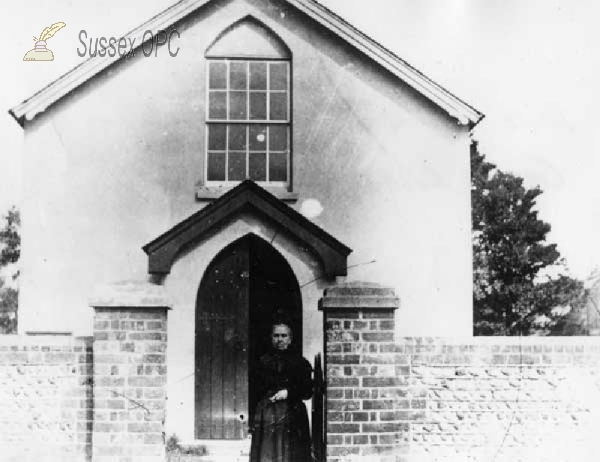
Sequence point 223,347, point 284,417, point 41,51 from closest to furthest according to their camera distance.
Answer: point 284,417 → point 41,51 → point 223,347

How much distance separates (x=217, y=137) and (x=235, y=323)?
3.28 metres

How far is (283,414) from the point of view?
7750mm

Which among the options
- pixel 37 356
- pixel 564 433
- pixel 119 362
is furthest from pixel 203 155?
pixel 564 433

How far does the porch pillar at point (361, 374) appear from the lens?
755cm

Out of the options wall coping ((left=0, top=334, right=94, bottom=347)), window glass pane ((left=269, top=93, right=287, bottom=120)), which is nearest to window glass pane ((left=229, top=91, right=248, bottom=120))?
window glass pane ((left=269, top=93, right=287, bottom=120))

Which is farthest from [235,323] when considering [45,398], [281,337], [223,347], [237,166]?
[281,337]

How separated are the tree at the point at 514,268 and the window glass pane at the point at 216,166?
19.1 meters

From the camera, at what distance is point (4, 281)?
37844 millimetres

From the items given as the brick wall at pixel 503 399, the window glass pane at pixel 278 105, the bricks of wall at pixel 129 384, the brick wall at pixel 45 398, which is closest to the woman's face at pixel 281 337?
the bricks of wall at pixel 129 384

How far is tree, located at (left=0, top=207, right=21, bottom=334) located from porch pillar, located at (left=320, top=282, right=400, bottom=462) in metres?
29.8

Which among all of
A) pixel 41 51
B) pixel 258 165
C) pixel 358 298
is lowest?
pixel 358 298

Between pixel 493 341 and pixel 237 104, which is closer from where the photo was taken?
pixel 493 341

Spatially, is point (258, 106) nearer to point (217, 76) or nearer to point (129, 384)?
point (217, 76)

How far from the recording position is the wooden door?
11875 mm
